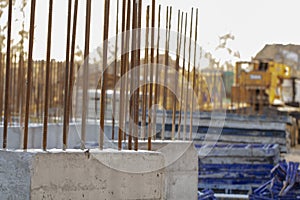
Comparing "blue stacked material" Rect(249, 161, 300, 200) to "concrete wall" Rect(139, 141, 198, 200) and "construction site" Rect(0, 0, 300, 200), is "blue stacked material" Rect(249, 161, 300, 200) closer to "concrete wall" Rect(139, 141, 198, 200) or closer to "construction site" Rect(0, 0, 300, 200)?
"construction site" Rect(0, 0, 300, 200)

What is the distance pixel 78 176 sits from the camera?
3938 mm

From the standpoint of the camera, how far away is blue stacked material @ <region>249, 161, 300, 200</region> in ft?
24.6

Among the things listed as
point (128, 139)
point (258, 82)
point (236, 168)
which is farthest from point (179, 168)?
point (258, 82)

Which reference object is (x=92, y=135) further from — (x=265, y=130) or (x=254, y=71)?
(x=254, y=71)

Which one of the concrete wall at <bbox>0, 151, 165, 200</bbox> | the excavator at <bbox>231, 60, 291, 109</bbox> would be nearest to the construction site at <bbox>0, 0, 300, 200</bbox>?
the concrete wall at <bbox>0, 151, 165, 200</bbox>

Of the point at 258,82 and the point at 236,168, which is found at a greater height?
the point at 258,82

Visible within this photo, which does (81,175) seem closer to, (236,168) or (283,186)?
(283,186)

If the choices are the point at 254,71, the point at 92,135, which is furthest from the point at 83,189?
the point at 254,71

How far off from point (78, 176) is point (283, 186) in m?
4.42

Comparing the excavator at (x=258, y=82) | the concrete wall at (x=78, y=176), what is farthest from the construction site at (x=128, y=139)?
the excavator at (x=258, y=82)

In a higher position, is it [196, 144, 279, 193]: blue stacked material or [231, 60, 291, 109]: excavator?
[231, 60, 291, 109]: excavator

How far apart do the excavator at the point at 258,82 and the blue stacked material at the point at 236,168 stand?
937cm

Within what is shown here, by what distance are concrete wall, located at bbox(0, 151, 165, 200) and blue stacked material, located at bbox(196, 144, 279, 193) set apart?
4.97 meters

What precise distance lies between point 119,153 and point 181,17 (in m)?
2.26
